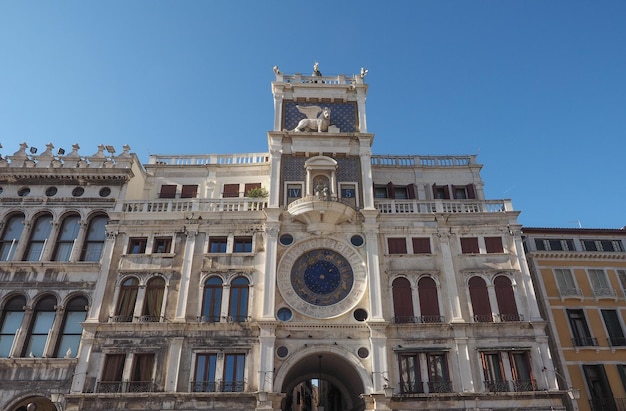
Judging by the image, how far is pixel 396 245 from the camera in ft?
107

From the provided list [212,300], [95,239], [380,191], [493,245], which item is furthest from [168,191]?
[493,245]

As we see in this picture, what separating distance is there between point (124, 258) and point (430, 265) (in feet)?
66.7

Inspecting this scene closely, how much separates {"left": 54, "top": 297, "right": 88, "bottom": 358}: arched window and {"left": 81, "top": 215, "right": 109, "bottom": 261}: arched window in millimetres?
3092

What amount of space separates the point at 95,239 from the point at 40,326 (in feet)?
21.2

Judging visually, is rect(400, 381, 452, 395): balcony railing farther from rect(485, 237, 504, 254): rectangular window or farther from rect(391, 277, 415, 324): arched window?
rect(485, 237, 504, 254): rectangular window

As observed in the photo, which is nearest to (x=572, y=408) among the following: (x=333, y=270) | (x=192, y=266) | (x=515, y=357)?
(x=515, y=357)

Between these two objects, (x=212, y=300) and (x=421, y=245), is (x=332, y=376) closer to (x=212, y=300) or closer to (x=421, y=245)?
(x=212, y=300)

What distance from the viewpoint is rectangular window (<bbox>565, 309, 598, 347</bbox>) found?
32344 mm

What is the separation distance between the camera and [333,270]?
31.7 metres

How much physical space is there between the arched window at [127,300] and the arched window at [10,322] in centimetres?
624

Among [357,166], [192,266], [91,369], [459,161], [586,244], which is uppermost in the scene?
[459,161]

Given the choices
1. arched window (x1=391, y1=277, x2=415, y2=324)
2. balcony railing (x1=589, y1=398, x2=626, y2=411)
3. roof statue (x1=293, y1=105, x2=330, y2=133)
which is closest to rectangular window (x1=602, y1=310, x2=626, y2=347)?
balcony railing (x1=589, y1=398, x2=626, y2=411)

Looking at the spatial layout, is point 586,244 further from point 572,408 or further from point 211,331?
point 211,331

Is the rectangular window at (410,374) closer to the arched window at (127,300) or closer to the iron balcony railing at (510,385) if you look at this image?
the iron balcony railing at (510,385)
